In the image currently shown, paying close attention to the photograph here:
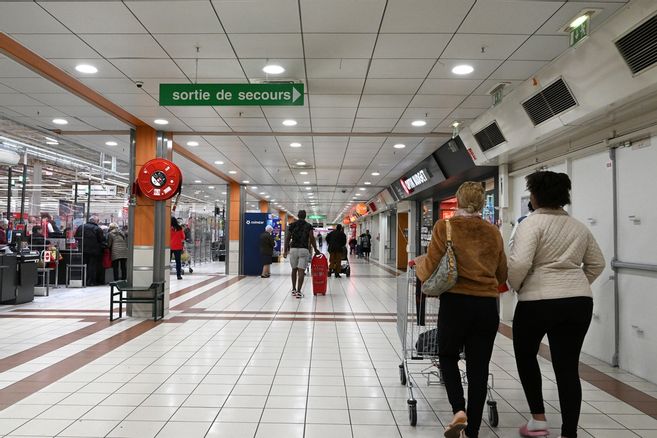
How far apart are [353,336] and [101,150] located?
6970 mm

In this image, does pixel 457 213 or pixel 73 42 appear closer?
pixel 457 213

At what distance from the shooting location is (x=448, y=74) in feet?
15.7

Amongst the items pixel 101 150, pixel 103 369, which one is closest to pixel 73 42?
pixel 103 369

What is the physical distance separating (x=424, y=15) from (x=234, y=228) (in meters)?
11.2

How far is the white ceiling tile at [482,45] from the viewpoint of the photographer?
155 inches

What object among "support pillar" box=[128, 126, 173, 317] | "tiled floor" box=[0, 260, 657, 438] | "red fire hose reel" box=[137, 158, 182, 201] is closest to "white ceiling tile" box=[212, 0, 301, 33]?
"tiled floor" box=[0, 260, 657, 438]

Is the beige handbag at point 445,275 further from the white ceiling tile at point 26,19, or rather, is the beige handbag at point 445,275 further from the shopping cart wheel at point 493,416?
the white ceiling tile at point 26,19

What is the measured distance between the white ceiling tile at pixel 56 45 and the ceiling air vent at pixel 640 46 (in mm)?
4528

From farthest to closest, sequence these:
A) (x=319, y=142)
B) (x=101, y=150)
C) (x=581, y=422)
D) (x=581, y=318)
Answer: (x=101, y=150), (x=319, y=142), (x=581, y=422), (x=581, y=318)

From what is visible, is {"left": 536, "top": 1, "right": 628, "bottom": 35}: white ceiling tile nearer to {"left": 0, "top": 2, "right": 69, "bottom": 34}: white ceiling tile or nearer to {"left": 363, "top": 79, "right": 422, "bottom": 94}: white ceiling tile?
{"left": 363, "top": 79, "right": 422, "bottom": 94}: white ceiling tile

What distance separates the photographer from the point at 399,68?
4645 millimetres

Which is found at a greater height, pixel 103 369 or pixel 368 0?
pixel 368 0

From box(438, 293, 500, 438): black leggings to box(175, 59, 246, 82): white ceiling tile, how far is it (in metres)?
3.36

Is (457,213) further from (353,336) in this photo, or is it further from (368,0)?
(353,336)
